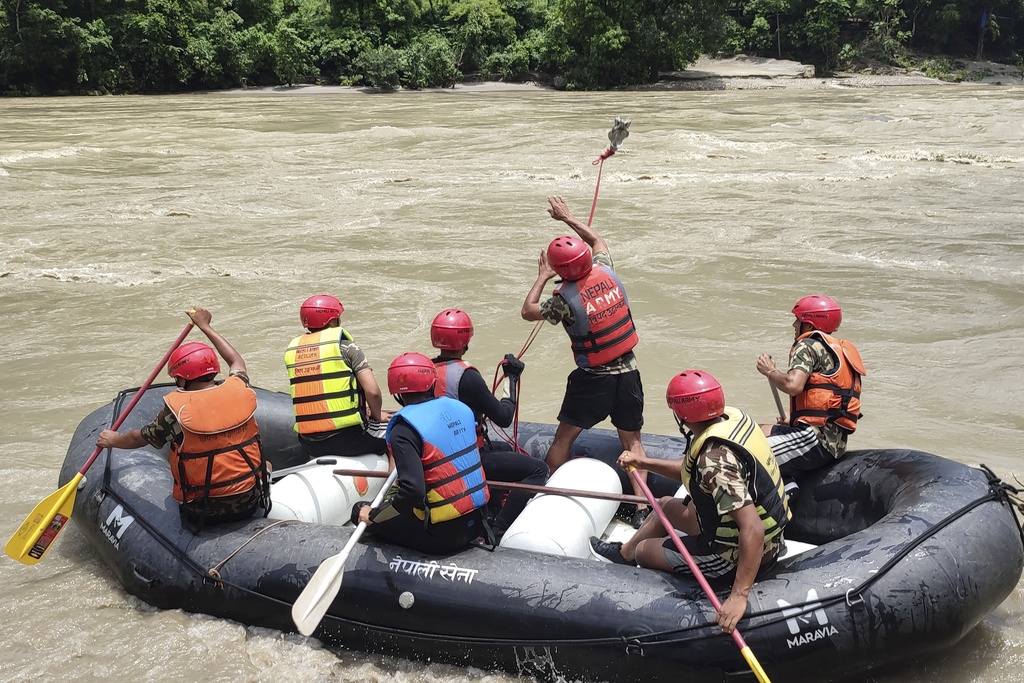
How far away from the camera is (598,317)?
4.18m

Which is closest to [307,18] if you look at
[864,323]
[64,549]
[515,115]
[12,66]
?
[12,66]

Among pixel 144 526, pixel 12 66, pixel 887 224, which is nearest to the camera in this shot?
pixel 144 526

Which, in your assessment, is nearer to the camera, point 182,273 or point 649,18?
point 182,273

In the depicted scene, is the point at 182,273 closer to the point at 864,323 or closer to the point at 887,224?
the point at 864,323

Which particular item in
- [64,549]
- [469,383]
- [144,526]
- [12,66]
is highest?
[12,66]

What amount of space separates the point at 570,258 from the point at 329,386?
1281 millimetres

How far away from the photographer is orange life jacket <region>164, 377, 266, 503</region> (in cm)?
356

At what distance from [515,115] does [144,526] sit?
1986cm

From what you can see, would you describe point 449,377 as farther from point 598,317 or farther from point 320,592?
point 320,592

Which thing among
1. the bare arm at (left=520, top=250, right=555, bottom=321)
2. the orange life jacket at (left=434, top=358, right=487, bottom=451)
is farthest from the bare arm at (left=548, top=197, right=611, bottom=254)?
the orange life jacket at (left=434, top=358, right=487, bottom=451)

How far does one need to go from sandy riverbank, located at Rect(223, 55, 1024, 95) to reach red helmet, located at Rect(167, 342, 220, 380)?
96.8 ft

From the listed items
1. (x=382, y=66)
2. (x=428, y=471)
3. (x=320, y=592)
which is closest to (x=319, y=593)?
(x=320, y=592)

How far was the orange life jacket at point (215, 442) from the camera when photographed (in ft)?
11.7

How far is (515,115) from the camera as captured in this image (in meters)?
22.6
